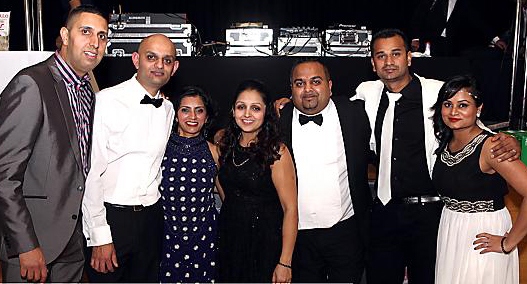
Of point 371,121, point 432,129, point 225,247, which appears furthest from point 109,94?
point 432,129

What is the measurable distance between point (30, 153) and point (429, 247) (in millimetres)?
1745

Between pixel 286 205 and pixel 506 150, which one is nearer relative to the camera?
pixel 506 150

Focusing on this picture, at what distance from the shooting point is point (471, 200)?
2.29 m

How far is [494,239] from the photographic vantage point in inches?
88.8

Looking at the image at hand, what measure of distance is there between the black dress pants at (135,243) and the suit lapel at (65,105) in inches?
16.7

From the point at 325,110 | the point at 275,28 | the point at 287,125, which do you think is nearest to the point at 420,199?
the point at 325,110

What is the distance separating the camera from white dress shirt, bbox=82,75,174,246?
7.41 ft

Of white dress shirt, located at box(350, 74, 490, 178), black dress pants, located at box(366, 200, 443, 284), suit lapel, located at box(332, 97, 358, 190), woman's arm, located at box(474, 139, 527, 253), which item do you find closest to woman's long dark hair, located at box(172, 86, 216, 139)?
suit lapel, located at box(332, 97, 358, 190)

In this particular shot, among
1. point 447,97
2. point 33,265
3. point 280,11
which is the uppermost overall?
point 280,11

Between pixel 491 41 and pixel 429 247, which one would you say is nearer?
pixel 429 247

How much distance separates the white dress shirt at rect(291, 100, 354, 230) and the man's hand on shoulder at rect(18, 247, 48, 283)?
1.11 m

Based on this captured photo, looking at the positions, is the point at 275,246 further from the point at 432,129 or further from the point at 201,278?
the point at 432,129

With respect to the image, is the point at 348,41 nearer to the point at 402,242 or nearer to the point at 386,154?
the point at 386,154

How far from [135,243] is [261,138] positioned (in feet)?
2.29
